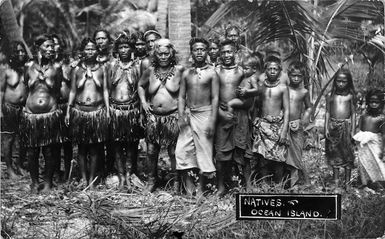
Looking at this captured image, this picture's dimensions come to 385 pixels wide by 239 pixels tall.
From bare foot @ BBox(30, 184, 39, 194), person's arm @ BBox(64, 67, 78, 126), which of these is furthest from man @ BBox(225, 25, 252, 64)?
bare foot @ BBox(30, 184, 39, 194)

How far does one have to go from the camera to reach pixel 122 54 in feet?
18.5

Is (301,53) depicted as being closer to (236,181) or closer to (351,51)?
(351,51)

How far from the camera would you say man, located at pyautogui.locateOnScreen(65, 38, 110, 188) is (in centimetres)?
564

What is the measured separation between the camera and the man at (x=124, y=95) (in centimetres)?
564

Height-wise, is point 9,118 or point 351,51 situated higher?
point 351,51

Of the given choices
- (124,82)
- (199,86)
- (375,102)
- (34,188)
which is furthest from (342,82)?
(34,188)

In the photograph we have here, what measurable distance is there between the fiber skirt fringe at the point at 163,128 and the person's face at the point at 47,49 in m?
1.06

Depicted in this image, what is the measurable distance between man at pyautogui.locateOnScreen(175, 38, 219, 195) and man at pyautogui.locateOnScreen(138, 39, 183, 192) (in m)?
0.08

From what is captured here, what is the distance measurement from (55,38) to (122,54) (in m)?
0.62

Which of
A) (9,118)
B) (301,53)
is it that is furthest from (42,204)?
(301,53)

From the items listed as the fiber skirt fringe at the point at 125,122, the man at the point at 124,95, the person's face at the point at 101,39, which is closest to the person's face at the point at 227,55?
the man at the point at 124,95

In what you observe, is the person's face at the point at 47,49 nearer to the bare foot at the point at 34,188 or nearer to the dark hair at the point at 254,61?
the bare foot at the point at 34,188

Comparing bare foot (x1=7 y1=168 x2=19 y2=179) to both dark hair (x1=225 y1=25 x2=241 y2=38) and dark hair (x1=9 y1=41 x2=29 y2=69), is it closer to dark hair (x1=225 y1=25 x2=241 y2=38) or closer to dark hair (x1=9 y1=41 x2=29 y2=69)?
dark hair (x1=9 y1=41 x2=29 y2=69)

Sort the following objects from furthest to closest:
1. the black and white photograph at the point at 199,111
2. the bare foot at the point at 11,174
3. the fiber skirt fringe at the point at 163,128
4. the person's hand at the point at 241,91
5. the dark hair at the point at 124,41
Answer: the bare foot at the point at 11,174
the dark hair at the point at 124,41
the fiber skirt fringe at the point at 163,128
the person's hand at the point at 241,91
the black and white photograph at the point at 199,111
